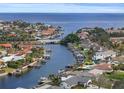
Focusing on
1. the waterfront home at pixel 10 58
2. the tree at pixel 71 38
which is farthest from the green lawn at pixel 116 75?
the waterfront home at pixel 10 58

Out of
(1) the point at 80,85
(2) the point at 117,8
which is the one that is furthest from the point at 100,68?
(2) the point at 117,8

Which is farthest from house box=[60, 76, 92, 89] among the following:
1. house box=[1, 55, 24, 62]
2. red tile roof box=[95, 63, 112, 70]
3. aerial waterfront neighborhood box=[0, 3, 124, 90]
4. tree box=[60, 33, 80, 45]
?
house box=[1, 55, 24, 62]

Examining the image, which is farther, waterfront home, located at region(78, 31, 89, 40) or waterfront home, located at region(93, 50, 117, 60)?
waterfront home, located at region(93, 50, 117, 60)

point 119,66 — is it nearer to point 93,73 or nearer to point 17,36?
point 93,73

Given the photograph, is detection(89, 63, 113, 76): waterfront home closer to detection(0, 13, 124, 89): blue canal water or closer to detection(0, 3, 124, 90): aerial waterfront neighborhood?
detection(0, 3, 124, 90): aerial waterfront neighborhood

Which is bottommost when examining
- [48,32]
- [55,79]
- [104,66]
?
[55,79]

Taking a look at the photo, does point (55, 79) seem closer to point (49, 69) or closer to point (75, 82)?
point (75, 82)

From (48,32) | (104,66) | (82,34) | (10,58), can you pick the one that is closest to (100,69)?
(104,66)
